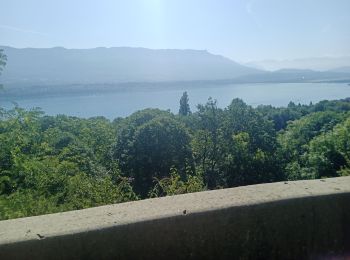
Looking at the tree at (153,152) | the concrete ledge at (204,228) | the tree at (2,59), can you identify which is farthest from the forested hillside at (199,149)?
the concrete ledge at (204,228)

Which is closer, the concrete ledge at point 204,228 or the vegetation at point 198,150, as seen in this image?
the concrete ledge at point 204,228

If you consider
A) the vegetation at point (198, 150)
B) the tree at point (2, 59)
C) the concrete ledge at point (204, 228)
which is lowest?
the vegetation at point (198, 150)

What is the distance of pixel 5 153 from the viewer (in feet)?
27.1

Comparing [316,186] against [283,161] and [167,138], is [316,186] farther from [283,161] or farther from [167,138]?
[283,161]

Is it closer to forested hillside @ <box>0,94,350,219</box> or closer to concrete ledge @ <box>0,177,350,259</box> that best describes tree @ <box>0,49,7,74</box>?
forested hillside @ <box>0,94,350,219</box>

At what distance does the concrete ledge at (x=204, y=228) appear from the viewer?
6.54 ft

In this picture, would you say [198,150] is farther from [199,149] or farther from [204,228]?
[204,228]

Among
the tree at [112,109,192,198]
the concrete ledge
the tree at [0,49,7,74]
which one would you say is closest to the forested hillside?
the tree at [112,109,192,198]

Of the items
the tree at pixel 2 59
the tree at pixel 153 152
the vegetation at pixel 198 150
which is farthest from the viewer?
the tree at pixel 153 152

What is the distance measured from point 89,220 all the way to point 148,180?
24.8m

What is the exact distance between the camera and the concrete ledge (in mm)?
1994

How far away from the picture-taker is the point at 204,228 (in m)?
Answer: 2.16

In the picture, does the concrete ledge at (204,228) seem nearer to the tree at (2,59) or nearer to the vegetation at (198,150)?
the tree at (2,59)

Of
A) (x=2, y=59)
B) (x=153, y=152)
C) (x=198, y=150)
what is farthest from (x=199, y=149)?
(x=2, y=59)
